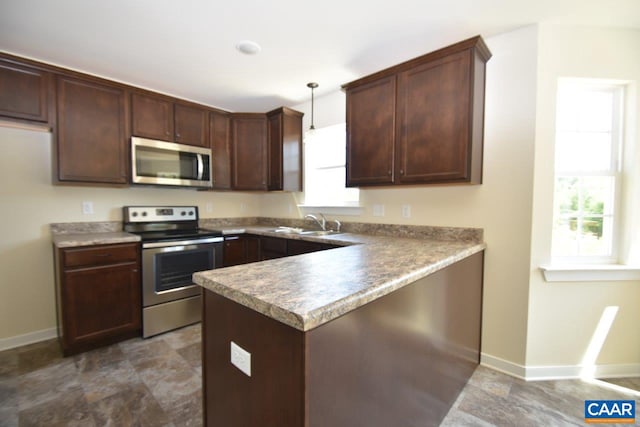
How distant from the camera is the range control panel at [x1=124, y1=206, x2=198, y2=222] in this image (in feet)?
9.69

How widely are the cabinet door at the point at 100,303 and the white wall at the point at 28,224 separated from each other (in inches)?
26.1

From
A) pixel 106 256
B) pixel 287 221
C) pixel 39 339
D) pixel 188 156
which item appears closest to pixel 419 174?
pixel 287 221

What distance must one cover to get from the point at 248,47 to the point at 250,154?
1.49m

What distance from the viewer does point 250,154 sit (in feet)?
11.5

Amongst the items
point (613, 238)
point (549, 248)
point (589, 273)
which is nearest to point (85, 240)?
point (549, 248)

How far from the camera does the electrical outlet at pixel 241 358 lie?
2.99 feet

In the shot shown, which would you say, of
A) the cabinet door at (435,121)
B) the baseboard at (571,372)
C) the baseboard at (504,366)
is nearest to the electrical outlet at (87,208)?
the cabinet door at (435,121)

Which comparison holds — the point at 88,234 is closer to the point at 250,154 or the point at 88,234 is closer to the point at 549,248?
the point at 250,154

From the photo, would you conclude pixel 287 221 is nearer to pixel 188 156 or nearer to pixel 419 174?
pixel 188 156

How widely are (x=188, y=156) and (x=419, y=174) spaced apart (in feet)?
7.96

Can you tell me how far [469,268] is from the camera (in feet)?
6.21

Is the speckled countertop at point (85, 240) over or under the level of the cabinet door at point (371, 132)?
under

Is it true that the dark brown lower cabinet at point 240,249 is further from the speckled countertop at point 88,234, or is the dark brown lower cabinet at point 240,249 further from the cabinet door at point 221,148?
the speckled countertop at point 88,234

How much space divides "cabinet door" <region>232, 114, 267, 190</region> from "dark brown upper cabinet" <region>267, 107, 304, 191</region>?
8 cm
